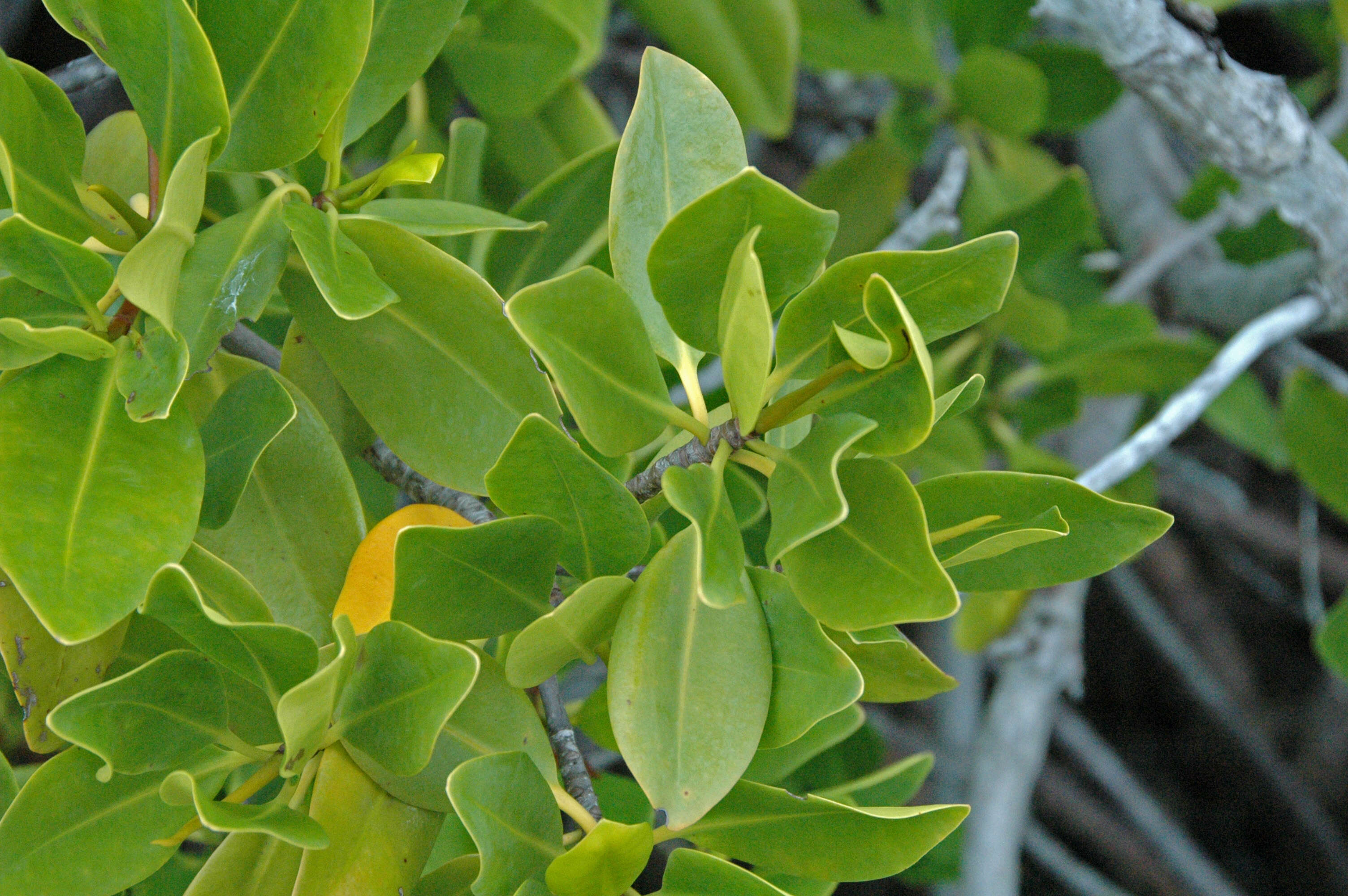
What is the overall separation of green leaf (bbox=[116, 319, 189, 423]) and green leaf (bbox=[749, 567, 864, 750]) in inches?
9.5

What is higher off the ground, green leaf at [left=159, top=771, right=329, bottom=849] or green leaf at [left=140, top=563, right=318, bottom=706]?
green leaf at [left=140, top=563, right=318, bottom=706]

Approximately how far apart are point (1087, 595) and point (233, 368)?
1731 millimetres

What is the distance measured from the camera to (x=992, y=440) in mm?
1154

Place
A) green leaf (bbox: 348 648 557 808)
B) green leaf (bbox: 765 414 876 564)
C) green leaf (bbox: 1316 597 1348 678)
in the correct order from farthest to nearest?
1. green leaf (bbox: 1316 597 1348 678)
2. green leaf (bbox: 348 648 557 808)
3. green leaf (bbox: 765 414 876 564)

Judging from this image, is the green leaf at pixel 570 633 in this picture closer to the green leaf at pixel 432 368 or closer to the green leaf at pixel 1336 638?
the green leaf at pixel 432 368

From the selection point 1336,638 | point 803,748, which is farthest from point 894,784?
point 1336,638

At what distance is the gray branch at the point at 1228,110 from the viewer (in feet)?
2.79

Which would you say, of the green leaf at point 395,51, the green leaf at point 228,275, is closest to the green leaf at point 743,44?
the green leaf at point 395,51

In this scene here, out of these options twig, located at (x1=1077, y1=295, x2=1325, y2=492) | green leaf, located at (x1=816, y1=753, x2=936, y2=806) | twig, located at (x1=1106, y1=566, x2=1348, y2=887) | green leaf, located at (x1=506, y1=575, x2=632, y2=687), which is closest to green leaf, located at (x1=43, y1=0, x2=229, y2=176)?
green leaf, located at (x1=506, y1=575, x2=632, y2=687)

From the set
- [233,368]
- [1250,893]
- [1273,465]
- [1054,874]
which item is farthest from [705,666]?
[1250,893]

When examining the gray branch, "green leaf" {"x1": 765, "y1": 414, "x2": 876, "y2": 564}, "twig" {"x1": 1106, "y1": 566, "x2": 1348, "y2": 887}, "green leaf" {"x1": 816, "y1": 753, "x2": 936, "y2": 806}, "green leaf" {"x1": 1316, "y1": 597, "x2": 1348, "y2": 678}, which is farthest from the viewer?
"twig" {"x1": 1106, "y1": 566, "x2": 1348, "y2": 887}

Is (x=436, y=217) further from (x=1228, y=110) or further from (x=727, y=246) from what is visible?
(x=1228, y=110)

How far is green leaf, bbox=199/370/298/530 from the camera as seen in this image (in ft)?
1.45

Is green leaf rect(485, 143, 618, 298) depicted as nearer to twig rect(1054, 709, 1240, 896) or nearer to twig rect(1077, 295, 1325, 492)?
twig rect(1077, 295, 1325, 492)
